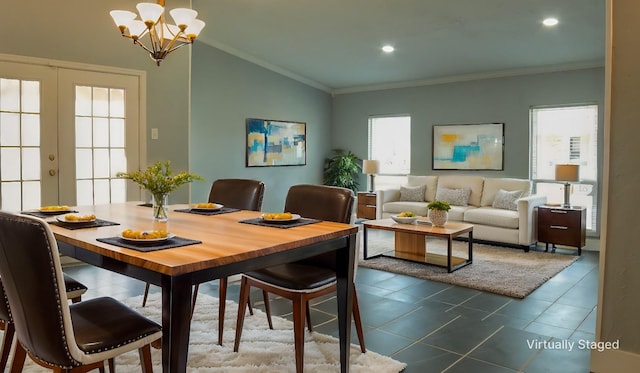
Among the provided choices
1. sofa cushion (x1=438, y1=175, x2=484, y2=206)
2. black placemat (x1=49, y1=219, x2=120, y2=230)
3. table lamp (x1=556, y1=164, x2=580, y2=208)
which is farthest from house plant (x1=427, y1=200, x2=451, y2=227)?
black placemat (x1=49, y1=219, x2=120, y2=230)

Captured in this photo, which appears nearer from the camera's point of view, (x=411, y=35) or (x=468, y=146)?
(x=411, y=35)

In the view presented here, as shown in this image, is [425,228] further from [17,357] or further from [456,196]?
[17,357]

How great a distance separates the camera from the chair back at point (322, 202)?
2.63m

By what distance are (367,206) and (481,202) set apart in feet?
6.05

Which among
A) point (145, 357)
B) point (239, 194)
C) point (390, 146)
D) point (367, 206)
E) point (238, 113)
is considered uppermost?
point (238, 113)

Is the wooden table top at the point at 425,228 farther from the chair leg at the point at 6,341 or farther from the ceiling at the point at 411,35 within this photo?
the chair leg at the point at 6,341

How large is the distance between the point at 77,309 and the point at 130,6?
409 cm

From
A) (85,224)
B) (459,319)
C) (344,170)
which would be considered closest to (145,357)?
(85,224)

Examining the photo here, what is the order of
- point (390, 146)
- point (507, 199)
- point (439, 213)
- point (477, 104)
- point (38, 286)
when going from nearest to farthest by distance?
1. point (38, 286)
2. point (439, 213)
3. point (507, 199)
4. point (477, 104)
5. point (390, 146)

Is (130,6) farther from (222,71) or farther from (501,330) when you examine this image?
(501,330)

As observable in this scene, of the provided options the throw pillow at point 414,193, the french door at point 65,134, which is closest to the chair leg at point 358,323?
the french door at point 65,134

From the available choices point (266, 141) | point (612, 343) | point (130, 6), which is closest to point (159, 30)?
point (130, 6)

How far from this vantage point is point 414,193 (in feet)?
23.7

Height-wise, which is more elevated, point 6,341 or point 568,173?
point 568,173
